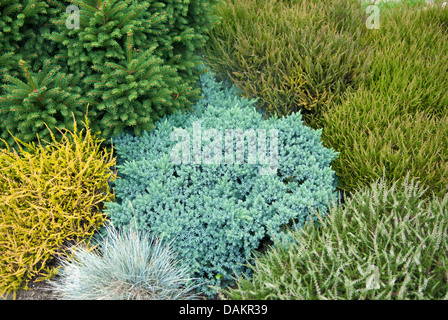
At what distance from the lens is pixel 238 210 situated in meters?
2.70

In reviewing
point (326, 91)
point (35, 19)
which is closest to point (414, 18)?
point (326, 91)

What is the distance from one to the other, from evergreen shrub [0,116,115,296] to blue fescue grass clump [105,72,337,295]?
0.24m

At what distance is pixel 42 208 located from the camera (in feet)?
8.54

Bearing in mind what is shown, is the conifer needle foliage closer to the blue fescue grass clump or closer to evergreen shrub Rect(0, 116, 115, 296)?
evergreen shrub Rect(0, 116, 115, 296)

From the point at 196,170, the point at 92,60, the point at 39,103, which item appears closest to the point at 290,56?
the point at 196,170

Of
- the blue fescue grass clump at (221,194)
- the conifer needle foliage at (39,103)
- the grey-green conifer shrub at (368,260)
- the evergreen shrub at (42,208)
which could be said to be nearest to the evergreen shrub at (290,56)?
the blue fescue grass clump at (221,194)

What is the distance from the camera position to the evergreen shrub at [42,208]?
262 cm

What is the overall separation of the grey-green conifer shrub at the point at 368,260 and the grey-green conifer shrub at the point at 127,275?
531 millimetres

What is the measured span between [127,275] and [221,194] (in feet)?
3.18

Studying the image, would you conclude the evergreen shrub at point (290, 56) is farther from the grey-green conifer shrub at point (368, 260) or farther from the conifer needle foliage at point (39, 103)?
the conifer needle foliage at point (39, 103)

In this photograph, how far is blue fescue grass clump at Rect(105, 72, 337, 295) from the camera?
275cm

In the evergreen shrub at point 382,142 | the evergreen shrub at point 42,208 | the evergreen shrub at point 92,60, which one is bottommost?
the evergreen shrub at point 42,208
